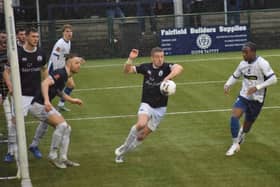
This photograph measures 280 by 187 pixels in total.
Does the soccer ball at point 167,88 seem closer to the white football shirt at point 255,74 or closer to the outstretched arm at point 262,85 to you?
the outstretched arm at point 262,85

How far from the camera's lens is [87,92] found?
74.6 feet

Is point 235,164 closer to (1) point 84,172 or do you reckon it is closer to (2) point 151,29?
(1) point 84,172

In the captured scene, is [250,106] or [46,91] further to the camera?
[250,106]

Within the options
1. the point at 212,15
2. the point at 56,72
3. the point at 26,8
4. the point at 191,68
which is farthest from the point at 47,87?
the point at 26,8

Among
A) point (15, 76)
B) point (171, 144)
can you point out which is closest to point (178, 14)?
point (171, 144)

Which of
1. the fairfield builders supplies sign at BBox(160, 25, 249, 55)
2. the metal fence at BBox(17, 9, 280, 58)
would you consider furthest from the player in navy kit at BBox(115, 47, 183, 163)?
the metal fence at BBox(17, 9, 280, 58)

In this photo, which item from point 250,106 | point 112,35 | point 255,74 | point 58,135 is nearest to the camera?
point 58,135

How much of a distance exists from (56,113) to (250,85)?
3605 mm

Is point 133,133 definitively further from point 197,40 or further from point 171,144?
point 197,40

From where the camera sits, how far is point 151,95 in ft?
42.2

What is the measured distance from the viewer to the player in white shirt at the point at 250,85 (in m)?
13.2

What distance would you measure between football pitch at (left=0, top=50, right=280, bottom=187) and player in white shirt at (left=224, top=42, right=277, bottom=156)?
20.9 inches

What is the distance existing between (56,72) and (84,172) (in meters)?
1.76

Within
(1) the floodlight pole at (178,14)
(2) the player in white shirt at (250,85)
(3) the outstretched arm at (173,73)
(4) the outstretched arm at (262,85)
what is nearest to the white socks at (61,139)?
(3) the outstretched arm at (173,73)
